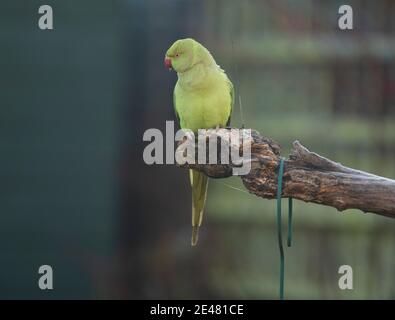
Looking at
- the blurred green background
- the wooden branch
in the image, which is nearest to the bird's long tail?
the wooden branch

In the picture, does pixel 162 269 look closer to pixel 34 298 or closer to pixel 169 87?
pixel 34 298

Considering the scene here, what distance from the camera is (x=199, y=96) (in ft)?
5.07

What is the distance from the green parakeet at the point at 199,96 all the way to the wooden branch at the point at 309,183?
0.19m

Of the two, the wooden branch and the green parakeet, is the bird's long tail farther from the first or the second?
the wooden branch

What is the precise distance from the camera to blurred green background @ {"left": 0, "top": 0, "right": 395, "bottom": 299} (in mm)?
2820

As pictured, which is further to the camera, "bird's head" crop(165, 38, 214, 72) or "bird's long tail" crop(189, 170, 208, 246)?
"bird's long tail" crop(189, 170, 208, 246)

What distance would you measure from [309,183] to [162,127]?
1521mm

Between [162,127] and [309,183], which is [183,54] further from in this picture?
[162,127]

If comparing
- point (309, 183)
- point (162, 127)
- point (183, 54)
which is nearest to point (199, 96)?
point (183, 54)

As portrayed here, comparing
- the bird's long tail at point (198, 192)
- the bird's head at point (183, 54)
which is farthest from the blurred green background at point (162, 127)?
A: the bird's head at point (183, 54)

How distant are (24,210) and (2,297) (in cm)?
37

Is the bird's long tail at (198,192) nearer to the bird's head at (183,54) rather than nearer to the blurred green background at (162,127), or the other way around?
the bird's head at (183,54)

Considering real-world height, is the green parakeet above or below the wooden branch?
above

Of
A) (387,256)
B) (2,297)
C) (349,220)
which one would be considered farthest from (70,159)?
(387,256)
